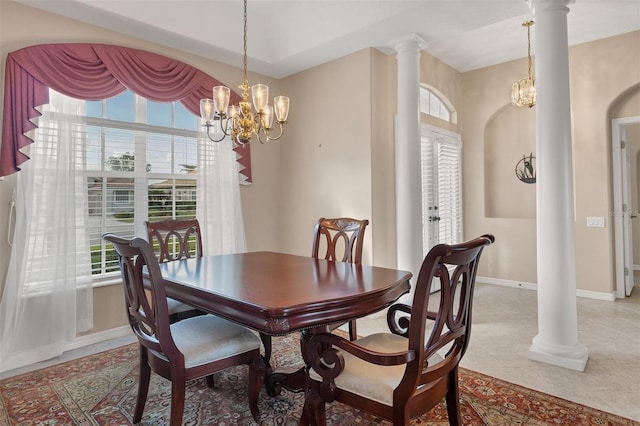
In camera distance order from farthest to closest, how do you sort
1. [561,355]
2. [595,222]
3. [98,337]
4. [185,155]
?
[595,222] < [185,155] < [98,337] < [561,355]

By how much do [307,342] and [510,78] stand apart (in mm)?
4967

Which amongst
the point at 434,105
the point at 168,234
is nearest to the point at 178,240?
the point at 168,234

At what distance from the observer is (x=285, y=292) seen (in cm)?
172

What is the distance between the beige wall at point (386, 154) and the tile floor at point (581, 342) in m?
0.72

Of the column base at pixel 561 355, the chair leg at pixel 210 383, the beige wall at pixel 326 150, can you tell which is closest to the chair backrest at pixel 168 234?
the chair leg at pixel 210 383

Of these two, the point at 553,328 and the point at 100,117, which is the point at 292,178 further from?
the point at 553,328

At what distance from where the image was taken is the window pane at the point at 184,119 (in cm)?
385

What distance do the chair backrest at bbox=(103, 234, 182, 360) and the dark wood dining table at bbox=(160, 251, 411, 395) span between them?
8.0 inches

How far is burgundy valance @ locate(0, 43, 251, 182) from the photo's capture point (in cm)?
275

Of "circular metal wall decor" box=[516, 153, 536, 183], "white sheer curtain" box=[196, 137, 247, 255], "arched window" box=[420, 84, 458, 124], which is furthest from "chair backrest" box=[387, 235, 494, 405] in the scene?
"circular metal wall decor" box=[516, 153, 536, 183]

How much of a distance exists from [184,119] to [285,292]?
2858mm

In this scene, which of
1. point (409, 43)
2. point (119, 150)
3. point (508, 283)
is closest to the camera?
point (119, 150)

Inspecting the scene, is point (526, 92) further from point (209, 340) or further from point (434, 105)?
point (209, 340)

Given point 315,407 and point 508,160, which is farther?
point 508,160
